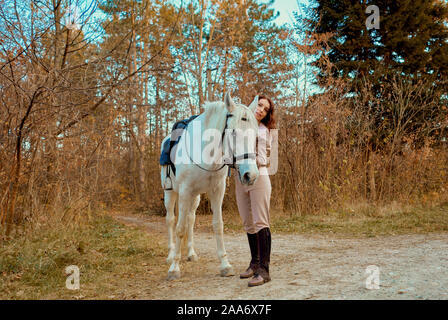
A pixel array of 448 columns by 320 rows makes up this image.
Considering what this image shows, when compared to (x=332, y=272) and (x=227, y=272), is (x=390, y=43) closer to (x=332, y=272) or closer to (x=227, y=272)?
(x=332, y=272)

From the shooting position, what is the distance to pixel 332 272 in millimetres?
3609

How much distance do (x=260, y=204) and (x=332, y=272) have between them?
3.48 ft

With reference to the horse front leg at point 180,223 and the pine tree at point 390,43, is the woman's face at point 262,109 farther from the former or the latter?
the pine tree at point 390,43

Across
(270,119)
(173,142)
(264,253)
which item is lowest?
(264,253)

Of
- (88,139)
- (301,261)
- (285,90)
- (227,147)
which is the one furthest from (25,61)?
(285,90)

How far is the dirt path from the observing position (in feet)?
9.64

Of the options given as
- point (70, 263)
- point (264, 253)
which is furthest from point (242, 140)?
point (70, 263)

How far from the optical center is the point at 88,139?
24.0 feet

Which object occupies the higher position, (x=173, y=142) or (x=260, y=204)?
(x=173, y=142)

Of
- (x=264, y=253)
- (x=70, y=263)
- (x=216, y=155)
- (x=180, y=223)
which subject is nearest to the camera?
(x=264, y=253)
